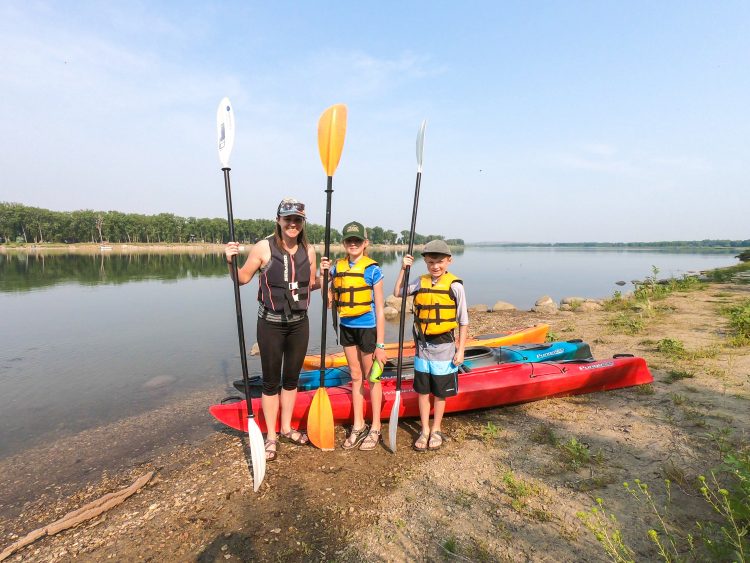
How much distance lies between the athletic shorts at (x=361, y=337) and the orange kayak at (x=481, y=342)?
A: 2.18m

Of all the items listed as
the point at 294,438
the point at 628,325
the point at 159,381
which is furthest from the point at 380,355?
the point at 628,325

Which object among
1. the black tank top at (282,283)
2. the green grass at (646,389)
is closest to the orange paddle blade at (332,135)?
the black tank top at (282,283)

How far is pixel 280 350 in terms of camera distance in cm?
358

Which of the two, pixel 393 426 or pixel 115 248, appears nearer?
pixel 393 426

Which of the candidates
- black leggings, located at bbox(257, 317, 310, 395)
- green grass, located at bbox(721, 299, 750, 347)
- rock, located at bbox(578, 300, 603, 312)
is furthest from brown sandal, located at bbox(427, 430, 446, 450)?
rock, located at bbox(578, 300, 603, 312)

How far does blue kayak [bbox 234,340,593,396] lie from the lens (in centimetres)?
520

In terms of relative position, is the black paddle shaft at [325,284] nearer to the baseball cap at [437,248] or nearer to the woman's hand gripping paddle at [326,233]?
the woman's hand gripping paddle at [326,233]

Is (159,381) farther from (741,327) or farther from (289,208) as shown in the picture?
(741,327)

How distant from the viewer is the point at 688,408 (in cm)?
433

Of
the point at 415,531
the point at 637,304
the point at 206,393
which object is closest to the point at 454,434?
the point at 415,531

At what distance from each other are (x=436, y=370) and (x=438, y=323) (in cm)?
47

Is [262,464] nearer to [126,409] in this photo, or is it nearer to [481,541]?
[481,541]

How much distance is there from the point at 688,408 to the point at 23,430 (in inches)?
346

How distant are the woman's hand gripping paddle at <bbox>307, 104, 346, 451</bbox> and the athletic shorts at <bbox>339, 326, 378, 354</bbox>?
0.25 metres
